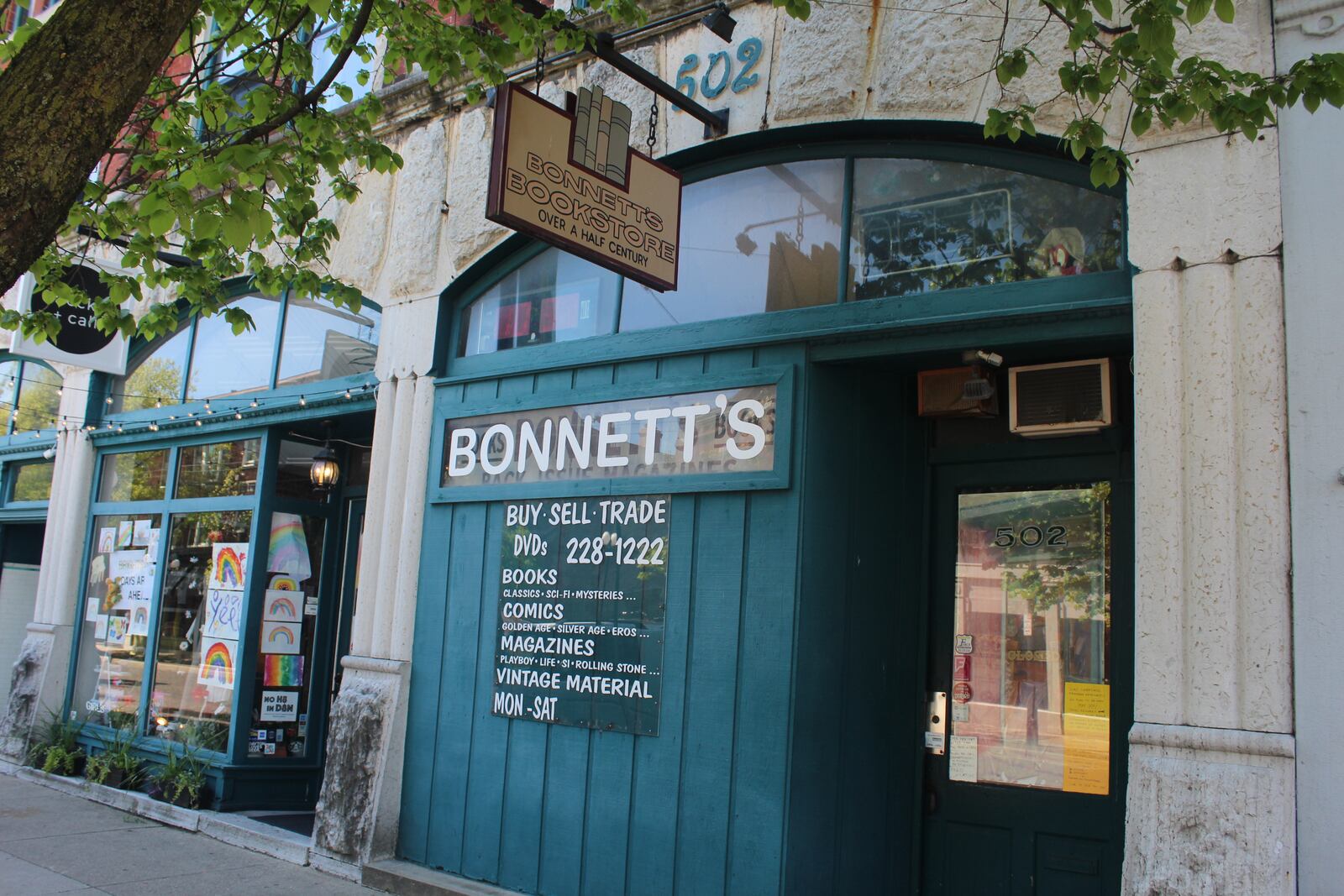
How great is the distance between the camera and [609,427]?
663 cm

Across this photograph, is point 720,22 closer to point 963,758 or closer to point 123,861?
point 963,758

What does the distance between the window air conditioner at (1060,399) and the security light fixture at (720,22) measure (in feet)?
8.29

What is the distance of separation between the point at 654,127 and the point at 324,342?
383cm

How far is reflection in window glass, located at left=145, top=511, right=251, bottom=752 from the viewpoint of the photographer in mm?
9039

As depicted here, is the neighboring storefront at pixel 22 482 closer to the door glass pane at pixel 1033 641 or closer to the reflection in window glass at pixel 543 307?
the reflection in window glass at pixel 543 307

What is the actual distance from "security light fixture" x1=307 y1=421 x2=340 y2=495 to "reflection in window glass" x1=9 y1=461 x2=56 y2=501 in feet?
13.9

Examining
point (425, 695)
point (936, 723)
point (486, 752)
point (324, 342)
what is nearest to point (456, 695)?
point (425, 695)

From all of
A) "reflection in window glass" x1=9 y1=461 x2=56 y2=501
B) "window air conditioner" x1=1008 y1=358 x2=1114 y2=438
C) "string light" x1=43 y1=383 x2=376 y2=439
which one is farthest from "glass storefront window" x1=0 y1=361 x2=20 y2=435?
"window air conditioner" x1=1008 y1=358 x2=1114 y2=438

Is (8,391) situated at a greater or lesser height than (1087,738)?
greater

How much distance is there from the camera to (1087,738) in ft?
17.9

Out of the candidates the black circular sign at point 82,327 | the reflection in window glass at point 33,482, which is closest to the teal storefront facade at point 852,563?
the black circular sign at point 82,327

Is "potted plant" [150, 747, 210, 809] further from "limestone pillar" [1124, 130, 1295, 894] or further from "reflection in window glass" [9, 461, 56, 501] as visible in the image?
"limestone pillar" [1124, 130, 1295, 894]

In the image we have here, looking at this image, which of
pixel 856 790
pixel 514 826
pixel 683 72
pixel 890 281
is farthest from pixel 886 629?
pixel 683 72

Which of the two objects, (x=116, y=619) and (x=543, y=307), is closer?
(x=543, y=307)
